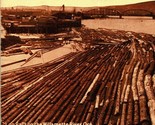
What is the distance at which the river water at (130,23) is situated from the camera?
4.52 m

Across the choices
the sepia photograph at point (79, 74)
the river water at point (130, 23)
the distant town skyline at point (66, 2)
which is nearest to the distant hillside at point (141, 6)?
the sepia photograph at point (79, 74)

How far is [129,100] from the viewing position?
3367 millimetres

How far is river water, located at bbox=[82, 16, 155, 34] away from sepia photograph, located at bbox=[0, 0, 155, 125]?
4 cm

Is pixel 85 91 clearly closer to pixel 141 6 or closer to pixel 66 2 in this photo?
pixel 66 2

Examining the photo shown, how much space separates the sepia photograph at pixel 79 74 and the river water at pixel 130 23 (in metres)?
0.04

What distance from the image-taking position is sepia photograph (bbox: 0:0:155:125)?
10.3 feet

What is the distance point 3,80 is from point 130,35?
3.01 metres

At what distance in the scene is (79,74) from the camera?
4.07 metres

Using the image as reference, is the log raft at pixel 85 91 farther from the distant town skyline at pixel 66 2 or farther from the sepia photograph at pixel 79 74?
the distant town skyline at pixel 66 2

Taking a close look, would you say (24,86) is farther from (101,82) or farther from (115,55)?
(115,55)

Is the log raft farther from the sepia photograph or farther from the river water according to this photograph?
the river water

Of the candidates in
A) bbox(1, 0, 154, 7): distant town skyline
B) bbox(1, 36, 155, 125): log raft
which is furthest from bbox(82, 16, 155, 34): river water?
bbox(1, 0, 154, 7): distant town skyline

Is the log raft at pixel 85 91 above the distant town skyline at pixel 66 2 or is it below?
below

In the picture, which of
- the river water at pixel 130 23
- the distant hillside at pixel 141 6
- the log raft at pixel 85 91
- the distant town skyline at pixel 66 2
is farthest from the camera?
the river water at pixel 130 23
